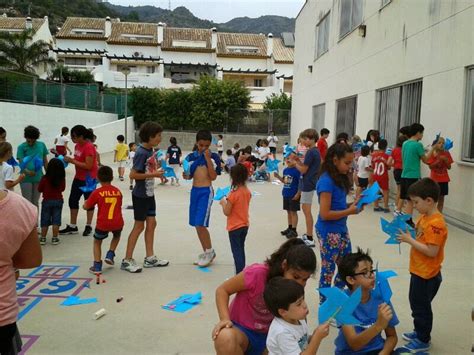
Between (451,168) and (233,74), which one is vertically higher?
(233,74)

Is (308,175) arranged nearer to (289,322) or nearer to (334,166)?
(334,166)

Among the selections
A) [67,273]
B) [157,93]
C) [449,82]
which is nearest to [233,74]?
[157,93]

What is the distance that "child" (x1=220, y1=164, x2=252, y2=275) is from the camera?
16.3 feet

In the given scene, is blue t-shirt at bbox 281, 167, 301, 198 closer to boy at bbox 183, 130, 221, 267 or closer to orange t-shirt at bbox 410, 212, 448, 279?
boy at bbox 183, 130, 221, 267

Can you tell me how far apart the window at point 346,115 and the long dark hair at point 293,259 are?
1276 centimetres

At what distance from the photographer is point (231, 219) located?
503 centimetres

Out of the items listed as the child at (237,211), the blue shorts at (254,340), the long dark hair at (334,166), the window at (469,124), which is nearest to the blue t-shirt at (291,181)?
the child at (237,211)

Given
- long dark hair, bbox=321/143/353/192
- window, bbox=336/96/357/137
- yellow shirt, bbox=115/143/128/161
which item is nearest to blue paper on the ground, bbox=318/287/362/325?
long dark hair, bbox=321/143/353/192

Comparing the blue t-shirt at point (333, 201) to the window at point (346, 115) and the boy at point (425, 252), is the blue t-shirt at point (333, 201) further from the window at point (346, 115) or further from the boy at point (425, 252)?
the window at point (346, 115)

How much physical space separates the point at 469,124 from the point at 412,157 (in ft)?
4.62

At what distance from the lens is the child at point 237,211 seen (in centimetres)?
498

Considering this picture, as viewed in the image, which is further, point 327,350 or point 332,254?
point 332,254

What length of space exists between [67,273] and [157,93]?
93.4 feet

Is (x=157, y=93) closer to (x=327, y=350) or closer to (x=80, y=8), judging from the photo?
(x=327, y=350)
